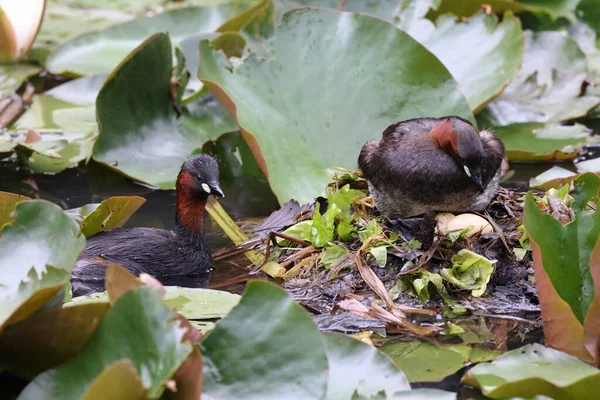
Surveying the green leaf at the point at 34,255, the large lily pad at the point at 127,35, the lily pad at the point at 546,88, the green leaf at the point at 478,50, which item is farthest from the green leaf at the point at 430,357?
the large lily pad at the point at 127,35

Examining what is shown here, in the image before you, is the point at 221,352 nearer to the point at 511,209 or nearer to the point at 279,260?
the point at 279,260

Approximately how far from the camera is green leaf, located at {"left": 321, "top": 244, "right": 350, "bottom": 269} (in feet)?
Answer: 14.3

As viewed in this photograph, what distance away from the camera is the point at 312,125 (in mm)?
5277

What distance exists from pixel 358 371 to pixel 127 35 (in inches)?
188

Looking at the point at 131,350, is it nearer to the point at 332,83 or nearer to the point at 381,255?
the point at 381,255

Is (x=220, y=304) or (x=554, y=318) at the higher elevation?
(x=554, y=318)

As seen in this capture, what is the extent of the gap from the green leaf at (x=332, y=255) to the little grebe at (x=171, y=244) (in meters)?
0.80

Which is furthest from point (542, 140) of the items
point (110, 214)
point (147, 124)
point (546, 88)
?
point (110, 214)

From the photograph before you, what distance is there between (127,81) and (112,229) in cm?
117

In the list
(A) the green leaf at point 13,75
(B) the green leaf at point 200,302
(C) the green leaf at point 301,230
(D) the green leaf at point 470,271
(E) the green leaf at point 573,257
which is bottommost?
(A) the green leaf at point 13,75

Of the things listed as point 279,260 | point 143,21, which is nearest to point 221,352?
point 279,260

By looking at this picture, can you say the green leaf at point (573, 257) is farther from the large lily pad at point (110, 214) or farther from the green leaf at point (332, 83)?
the large lily pad at point (110, 214)

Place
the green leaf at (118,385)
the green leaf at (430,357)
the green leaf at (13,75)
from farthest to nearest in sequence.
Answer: the green leaf at (13,75) → the green leaf at (430,357) → the green leaf at (118,385)

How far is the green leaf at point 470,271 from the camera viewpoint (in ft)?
13.4
